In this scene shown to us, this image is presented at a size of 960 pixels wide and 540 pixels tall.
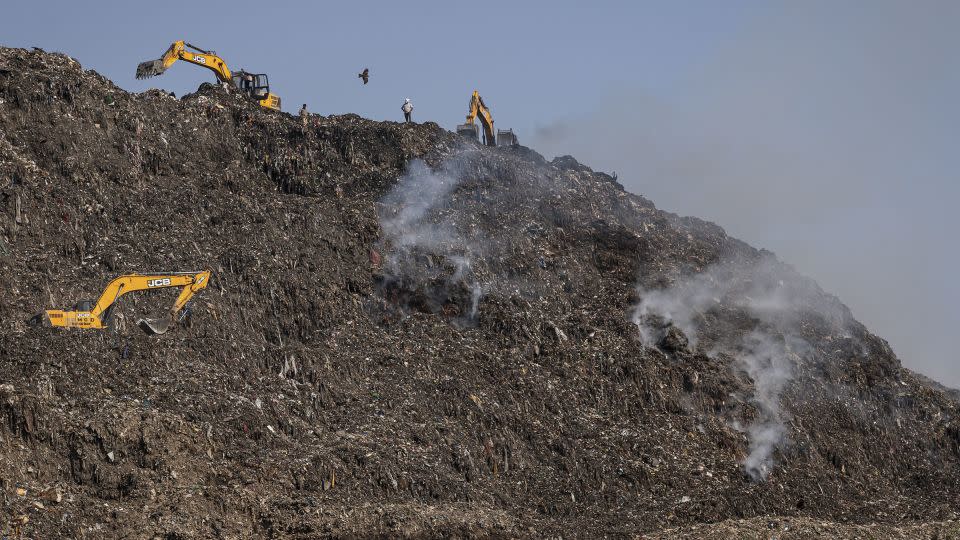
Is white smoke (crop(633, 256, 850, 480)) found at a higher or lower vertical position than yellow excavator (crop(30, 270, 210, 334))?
higher

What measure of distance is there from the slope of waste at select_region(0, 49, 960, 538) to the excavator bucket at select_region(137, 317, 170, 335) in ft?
0.57

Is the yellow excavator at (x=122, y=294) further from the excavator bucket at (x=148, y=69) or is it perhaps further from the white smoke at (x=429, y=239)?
the excavator bucket at (x=148, y=69)

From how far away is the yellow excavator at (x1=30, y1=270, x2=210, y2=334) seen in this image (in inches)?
1158

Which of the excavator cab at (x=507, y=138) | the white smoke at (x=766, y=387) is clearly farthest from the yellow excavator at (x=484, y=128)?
the white smoke at (x=766, y=387)

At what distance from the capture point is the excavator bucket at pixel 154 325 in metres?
30.5

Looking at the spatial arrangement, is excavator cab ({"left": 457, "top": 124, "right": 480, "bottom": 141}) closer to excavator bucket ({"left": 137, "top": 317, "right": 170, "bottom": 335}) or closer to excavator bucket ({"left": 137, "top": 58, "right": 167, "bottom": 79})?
excavator bucket ({"left": 137, "top": 58, "right": 167, "bottom": 79})

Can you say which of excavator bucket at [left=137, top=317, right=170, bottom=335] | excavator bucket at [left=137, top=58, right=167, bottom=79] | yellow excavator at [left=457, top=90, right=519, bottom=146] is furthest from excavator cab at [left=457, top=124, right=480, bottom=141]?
excavator bucket at [left=137, top=317, right=170, bottom=335]

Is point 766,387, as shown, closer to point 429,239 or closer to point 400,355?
point 429,239

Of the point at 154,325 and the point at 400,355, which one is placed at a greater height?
the point at 400,355

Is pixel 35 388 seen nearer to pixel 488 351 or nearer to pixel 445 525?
pixel 445 525

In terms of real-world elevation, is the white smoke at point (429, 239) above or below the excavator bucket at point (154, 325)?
above

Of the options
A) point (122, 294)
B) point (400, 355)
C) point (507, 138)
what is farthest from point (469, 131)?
point (122, 294)

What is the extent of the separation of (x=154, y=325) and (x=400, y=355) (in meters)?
5.71

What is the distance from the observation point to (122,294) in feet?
101
